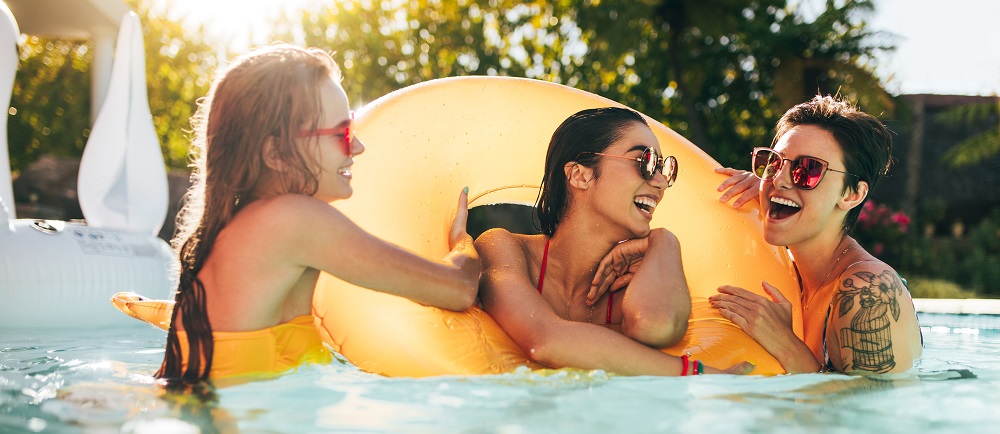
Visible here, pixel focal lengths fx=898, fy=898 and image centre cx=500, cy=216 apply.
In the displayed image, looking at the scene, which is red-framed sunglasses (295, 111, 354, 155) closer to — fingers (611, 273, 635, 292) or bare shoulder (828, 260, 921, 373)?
fingers (611, 273, 635, 292)

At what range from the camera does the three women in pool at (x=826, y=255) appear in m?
2.75

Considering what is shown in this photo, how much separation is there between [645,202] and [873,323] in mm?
778

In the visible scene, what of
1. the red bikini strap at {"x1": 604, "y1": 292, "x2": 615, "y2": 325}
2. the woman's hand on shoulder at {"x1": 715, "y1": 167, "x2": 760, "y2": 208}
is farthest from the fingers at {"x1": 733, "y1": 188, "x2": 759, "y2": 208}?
the red bikini strap at {"x1": 604, "y1": 292, "x2": 615, "y2": 325}

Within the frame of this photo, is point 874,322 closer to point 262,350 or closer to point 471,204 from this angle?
point 471,204

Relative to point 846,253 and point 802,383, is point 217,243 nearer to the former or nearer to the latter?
point 802,383

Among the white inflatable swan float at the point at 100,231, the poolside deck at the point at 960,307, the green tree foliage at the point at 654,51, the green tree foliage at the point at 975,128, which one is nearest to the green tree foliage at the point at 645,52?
the green tree foliage at the point at 654,51

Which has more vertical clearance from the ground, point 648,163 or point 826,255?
Answer: point 648,163

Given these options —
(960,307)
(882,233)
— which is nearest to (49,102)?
(882,233)

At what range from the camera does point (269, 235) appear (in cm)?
216

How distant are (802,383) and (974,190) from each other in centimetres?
1154

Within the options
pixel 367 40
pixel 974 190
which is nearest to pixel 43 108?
pixel 367 40

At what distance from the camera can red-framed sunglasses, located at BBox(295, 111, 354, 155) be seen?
229 cm

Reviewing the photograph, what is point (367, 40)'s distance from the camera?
51.0 feet

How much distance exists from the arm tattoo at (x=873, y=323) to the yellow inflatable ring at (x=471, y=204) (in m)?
Result: 0.26
